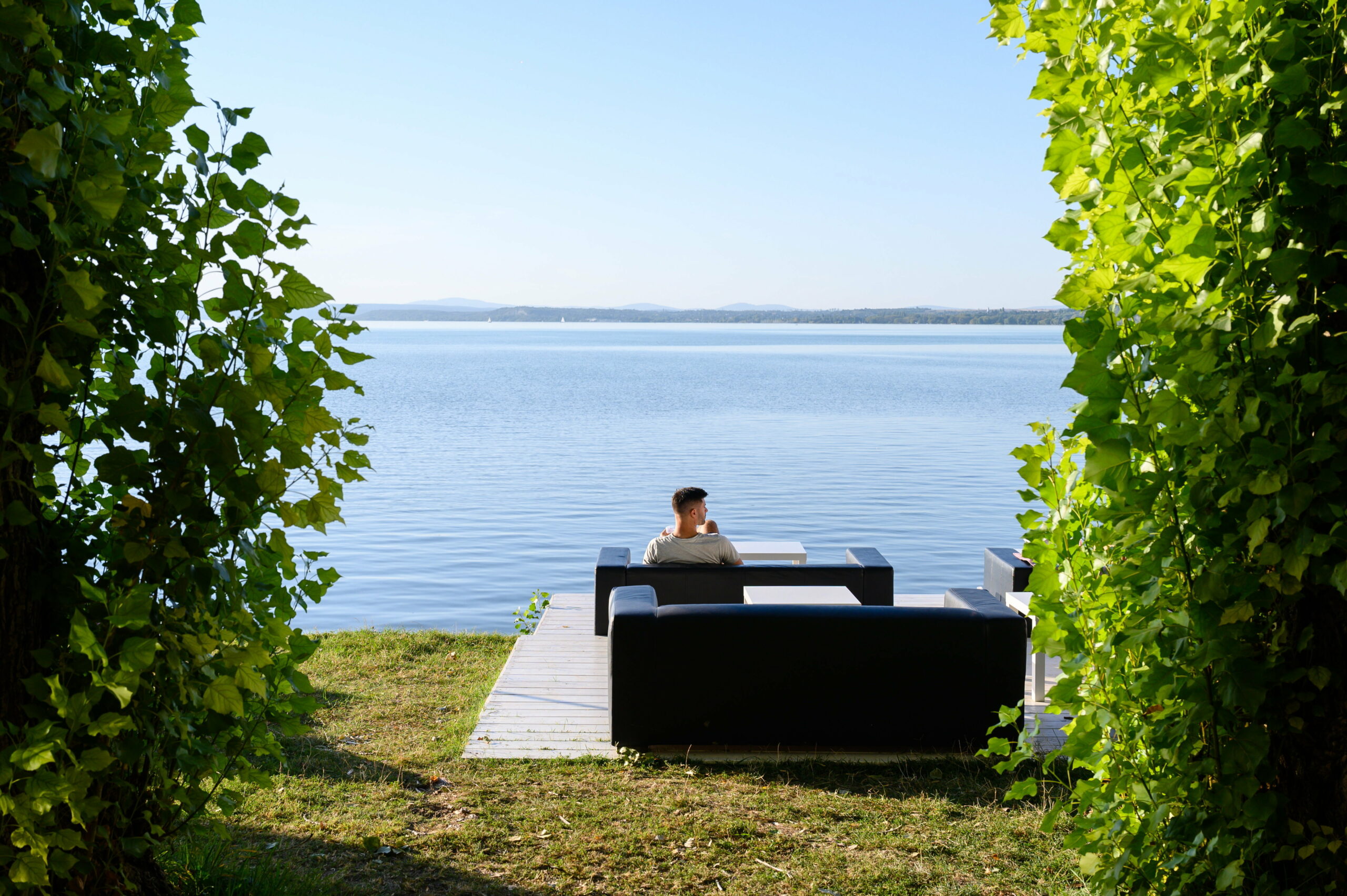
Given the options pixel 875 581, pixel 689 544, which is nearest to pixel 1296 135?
pixel 689 544

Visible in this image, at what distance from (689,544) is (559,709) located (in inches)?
62.9

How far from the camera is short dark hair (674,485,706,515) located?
7.22 metres

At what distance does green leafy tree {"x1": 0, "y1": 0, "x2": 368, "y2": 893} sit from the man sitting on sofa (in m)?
4.71

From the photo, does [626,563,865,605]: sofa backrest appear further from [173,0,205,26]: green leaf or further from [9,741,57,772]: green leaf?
[9,741,57,772]: green leaf

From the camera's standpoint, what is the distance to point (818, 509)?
16.1 m

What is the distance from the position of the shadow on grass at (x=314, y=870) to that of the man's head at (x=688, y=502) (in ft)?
11.6

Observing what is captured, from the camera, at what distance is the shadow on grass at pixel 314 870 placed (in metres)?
3.22

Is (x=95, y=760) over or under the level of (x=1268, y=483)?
under

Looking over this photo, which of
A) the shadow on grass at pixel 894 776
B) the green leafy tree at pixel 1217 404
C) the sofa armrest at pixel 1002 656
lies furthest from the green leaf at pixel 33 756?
the sofa armrest at pixel 1002 656

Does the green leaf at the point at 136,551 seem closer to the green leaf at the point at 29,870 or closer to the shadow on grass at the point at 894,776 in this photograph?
the green leaf at the point at 29,870

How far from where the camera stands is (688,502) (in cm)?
Result: 725

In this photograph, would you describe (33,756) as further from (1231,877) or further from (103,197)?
(1231,877)

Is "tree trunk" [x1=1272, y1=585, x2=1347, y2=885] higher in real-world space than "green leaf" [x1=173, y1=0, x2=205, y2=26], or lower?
lower

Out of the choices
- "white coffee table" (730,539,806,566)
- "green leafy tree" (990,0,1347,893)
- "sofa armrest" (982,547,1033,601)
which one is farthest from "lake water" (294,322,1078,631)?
"green leafy tree" (990,0,1347,893)
